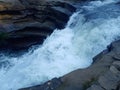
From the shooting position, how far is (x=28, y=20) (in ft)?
41.8

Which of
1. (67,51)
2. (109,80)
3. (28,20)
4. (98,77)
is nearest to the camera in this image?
(109,80)

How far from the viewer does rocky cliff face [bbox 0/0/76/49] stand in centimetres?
1233

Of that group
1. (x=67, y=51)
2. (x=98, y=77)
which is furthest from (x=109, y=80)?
(x=67, y=51)

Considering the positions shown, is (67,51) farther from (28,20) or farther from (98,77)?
(98,77)

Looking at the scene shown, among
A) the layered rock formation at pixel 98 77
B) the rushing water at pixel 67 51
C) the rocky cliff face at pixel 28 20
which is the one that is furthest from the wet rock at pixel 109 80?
the rocky cliff face at pixel 28 20

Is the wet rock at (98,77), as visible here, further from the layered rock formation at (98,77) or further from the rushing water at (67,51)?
the rushing water at (67,51)

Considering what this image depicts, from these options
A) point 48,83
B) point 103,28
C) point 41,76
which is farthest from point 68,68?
point 103,28

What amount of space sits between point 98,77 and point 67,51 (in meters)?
3.21

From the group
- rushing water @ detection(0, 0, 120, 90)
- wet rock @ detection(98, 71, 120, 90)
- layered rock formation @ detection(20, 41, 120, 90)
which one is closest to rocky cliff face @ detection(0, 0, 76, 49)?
rushing water @ detection(0, 0, 120, 90)

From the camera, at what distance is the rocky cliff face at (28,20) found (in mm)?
12328

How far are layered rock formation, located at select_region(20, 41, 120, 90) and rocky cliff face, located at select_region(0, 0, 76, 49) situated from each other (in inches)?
177

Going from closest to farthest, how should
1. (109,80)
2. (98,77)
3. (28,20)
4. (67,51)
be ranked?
(109,80), (98,77), (67,51), (28,20)

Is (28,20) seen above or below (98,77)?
below

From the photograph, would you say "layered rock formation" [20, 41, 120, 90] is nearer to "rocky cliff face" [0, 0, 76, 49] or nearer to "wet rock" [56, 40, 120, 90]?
"wet rock" [56, 40, 120, 90]
